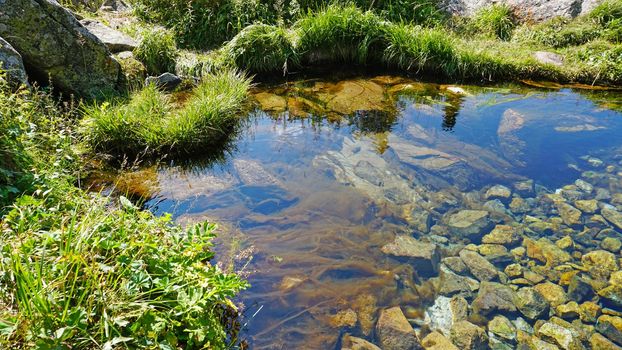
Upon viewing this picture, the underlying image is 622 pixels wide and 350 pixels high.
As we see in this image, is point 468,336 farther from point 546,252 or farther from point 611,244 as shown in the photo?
point 611,244

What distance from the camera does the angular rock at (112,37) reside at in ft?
29.1

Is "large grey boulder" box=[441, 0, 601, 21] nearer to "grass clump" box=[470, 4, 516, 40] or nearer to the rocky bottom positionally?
"grass clump" box=[470, 4, 516, 40]

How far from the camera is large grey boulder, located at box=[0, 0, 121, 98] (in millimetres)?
6461

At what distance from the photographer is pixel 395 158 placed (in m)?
6.62

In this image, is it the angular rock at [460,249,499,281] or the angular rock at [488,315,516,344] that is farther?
the angular rock at [460,249,499,281]

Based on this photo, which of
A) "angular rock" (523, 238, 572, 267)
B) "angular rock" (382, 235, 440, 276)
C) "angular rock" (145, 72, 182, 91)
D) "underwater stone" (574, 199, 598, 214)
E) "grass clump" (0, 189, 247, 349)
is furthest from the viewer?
"angular rock" (145, 72, 182, 91)

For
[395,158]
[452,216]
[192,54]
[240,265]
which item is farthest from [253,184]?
[192,54]

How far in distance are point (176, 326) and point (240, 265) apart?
4.88 feet

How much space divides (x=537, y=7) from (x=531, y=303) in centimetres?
1027

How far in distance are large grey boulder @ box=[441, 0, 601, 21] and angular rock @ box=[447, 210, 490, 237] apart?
8681mm

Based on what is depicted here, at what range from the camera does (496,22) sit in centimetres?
1127

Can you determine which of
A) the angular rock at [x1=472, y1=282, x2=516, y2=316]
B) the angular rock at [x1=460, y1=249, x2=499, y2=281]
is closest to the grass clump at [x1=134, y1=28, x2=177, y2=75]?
the angular rock at [x1=460, y1=249, x2=499, y2=281]

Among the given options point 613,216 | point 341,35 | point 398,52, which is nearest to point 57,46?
point 341,35

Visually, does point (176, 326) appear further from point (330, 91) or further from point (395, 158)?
point (330, 91)
